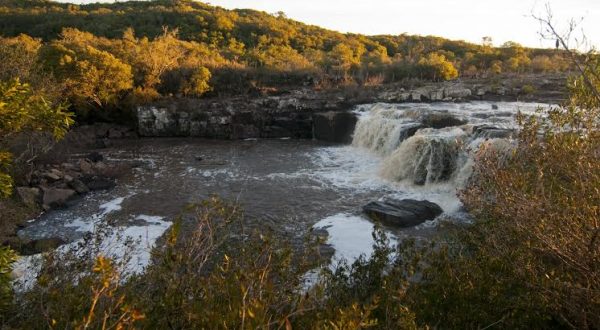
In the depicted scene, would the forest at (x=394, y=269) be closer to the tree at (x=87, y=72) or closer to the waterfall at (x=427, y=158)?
the waterfall at (x=427, y=158)

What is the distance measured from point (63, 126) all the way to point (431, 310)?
173 inches

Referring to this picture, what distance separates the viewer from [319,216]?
38.7 ft

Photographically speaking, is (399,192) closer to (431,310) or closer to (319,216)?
(319,216)

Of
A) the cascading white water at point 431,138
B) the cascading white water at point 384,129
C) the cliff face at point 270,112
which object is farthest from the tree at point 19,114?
the cliff face at point 270,112

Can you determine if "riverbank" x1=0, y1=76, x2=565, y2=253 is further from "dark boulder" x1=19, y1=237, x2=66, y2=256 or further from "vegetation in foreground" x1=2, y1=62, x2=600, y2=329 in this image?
"vegetation in foreground" x1=2, y1=62, x2=600, y2=329

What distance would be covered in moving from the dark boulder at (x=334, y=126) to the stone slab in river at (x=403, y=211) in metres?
9.69

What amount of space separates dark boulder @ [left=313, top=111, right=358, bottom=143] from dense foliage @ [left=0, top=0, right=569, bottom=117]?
6083 millimetres

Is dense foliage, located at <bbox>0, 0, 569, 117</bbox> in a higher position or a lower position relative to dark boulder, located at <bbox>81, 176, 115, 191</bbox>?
higher

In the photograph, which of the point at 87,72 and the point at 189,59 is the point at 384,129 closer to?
the point at 87,72

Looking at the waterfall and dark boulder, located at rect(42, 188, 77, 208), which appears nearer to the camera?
dark boulder, located at rect(42, 188, 77, 208)

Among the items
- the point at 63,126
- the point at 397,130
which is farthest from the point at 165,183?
the point at 63,126

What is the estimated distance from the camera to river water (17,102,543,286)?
11055mm


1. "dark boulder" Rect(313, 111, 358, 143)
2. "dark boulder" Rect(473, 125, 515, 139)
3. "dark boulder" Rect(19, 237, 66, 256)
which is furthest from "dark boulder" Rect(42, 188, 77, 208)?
"dark boulder" Rect(473, 125, 515, 139)

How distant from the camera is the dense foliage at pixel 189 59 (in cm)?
2256
